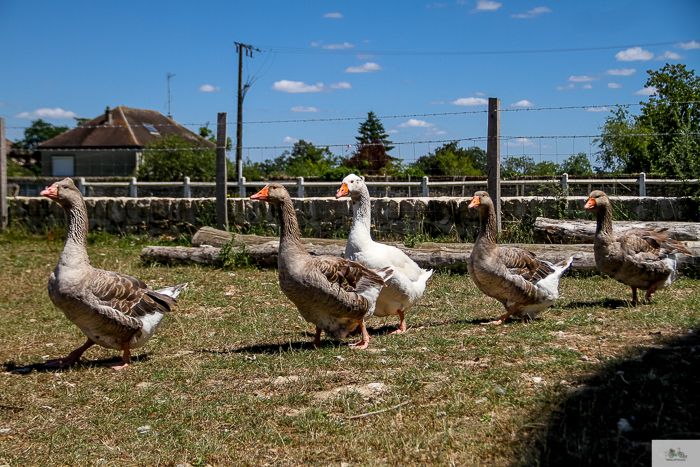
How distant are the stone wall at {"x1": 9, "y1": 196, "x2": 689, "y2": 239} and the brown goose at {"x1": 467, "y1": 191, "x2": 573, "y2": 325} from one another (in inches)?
197

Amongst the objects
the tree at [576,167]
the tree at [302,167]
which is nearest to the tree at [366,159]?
the tree at [302,167]

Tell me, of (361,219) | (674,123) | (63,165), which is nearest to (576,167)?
(674,123)

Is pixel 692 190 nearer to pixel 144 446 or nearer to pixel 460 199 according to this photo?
pixel 460 199

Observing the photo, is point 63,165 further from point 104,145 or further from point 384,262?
point 384,262

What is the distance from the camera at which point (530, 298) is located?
19.7ft

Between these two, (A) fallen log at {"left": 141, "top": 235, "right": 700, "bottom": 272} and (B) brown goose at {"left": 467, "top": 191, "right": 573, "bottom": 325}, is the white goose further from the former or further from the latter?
(A) fallen log at {"left": 141, "top": 235, "right": 700, "bottom": 272}

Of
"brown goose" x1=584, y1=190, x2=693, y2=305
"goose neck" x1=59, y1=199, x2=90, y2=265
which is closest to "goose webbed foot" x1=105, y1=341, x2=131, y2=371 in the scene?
"goose neck" x1=59, y1=199, x2=90, y2=265

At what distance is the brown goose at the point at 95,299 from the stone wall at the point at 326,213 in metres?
7.11

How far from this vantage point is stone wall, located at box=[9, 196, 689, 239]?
1102 cm

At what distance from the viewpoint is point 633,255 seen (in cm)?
652

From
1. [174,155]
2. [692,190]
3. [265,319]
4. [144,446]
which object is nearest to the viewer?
[144,446]

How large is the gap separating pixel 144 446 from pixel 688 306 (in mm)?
6006

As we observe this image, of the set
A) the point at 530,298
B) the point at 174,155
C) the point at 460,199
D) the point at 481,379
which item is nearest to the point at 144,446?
the point at 481,379

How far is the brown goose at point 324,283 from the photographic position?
5082 millimetres
